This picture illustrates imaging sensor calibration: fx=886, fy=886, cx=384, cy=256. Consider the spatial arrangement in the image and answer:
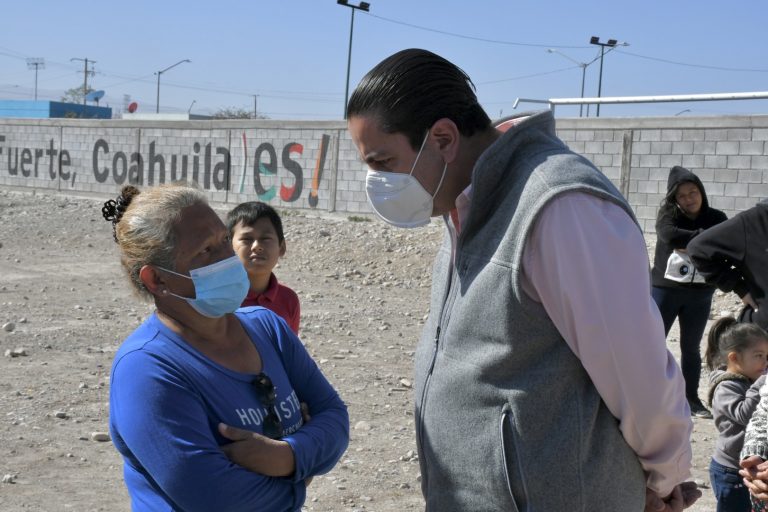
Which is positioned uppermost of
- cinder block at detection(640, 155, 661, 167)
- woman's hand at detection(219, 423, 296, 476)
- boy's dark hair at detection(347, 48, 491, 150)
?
cinder block at detection(640, 155, 661, 167)

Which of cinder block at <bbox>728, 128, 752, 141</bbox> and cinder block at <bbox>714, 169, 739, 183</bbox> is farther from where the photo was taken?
cinder block at <bbox>714, 169, 739, 183</bbox>

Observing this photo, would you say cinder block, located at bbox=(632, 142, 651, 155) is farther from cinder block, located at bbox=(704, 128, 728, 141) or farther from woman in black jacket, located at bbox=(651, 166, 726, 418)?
woman in black jacket, located at bbox=(651, 166, 726, 418)

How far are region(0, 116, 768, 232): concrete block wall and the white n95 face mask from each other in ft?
42.6

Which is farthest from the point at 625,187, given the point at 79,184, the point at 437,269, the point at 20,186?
the point at 20,186

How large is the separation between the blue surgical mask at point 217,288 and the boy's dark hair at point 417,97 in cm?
62

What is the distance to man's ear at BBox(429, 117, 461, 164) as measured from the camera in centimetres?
213

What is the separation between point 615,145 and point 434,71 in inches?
569

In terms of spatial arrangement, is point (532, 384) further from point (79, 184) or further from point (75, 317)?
point (79, 184)

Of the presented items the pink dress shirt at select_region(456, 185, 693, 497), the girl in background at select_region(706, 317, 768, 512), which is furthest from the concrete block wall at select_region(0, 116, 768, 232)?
the pink dress shirt at select_region(456, 185, 693, 497)

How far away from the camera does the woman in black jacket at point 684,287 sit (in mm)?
7449

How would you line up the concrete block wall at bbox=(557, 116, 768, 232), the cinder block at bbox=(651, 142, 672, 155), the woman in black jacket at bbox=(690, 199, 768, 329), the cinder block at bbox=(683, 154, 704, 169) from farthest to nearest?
1. the cinder block at bbox=(651, 142, 672, 155)
2. the cinder block at bbox=(683, 154, 704, 169)
3. the concrete block wall at bbox=(557, 116, 768, 232)
4. the woman in black jacket at bbox=(690, 199, 768, 329)

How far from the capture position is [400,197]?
2.28 meters

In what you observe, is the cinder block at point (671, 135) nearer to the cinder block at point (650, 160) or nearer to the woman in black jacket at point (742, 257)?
the cinder block at point (650, 160)

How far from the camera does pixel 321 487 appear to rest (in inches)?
215
